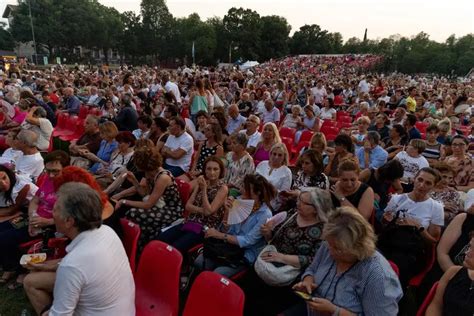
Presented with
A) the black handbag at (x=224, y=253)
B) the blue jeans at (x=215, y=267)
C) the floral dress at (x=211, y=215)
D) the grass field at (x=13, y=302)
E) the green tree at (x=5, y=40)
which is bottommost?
the grass field at (x=13, y=302)

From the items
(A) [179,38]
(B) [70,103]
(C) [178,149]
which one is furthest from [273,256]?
(A) [179,38]

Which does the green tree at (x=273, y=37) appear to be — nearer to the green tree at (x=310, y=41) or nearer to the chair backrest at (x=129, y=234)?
the green tree at (x=310, y=41)

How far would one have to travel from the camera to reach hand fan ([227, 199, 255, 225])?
10.9ft

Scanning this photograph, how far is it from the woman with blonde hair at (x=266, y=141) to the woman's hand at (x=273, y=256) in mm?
2816

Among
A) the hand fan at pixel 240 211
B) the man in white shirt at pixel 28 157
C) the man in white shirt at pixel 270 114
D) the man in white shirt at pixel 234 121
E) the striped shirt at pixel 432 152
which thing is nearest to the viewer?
the hand fan at pixel 240 211

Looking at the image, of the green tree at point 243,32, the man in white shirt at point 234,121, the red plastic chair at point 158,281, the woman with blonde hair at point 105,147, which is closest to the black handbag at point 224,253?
the red plastic chair at point 158,281

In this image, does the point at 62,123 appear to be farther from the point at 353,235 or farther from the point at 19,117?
the point at 353,235

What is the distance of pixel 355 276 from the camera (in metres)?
2.13

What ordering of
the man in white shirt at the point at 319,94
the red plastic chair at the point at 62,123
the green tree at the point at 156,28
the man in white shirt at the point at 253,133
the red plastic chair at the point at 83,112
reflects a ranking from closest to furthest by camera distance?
the man in white shirt at the point at 253,133, the red plastic chair at the point at 62,123, the red plastic chair at the point at 83,112, the man in white shirt at the point at 319,94, the green tree at the point at 156,28

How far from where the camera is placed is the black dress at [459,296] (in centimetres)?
206

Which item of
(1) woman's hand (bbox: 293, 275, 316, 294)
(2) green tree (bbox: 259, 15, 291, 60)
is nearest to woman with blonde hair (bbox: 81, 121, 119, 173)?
(1) woman's hand (bbox: 293, 275, 316, 294)

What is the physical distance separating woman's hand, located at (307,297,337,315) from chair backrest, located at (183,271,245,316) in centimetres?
43

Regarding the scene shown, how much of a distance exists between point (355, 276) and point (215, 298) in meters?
0.90

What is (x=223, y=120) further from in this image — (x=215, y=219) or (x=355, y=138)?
(x=215, y=219)
